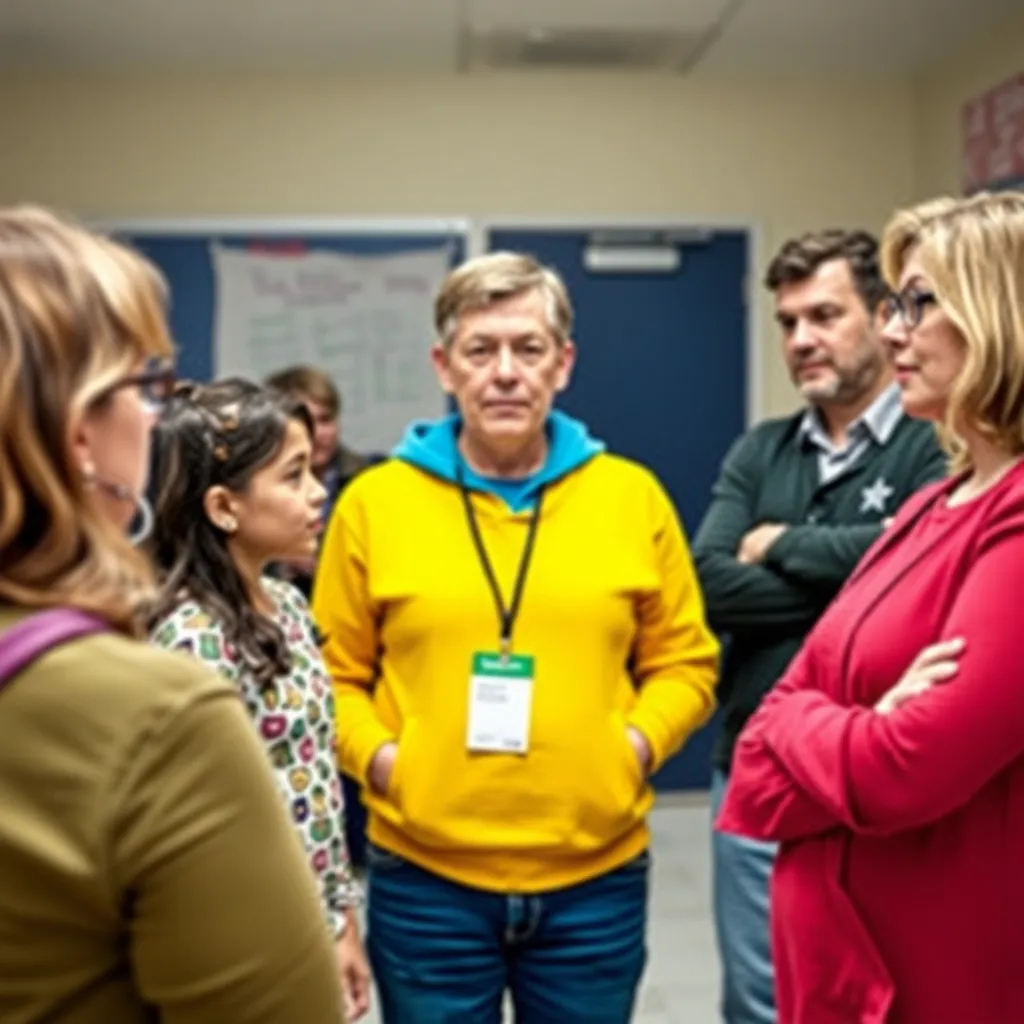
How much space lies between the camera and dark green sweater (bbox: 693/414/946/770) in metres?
2.06

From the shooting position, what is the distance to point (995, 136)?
4320mm

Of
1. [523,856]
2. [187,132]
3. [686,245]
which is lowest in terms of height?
[523,856]

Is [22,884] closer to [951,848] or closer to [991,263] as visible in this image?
[951,848]

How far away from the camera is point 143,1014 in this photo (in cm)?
80

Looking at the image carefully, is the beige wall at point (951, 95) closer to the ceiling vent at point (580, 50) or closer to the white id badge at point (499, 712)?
the ceiling vent at point (580, 50)

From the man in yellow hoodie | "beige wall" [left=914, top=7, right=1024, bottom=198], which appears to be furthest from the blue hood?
"beige wall" [left=914, top=7, right=1024, bottom=198]

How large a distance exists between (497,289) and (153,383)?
3.75 feet

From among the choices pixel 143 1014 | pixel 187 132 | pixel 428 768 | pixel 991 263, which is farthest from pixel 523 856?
pixel 187 132

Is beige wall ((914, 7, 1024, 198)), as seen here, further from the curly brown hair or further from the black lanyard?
the black lanyard

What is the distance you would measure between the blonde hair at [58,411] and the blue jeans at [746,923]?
149 centimetres

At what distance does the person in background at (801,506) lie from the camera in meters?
2.08

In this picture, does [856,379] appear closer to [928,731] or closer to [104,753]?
[928,731]

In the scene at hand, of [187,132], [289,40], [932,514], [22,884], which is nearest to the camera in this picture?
[22,884]

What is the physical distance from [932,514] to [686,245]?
368cm
